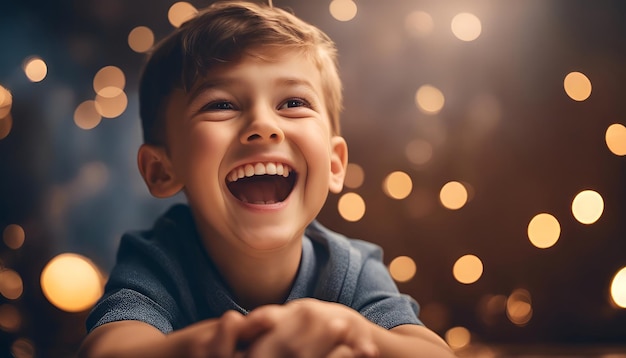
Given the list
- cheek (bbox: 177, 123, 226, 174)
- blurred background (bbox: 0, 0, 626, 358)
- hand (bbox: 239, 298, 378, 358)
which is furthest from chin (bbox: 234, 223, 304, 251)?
blurred background (bbox: 0, 0, 626, 358)

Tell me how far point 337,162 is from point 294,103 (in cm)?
16

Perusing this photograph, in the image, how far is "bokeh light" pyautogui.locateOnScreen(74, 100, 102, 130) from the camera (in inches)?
49.4

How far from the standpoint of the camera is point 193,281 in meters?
0.92

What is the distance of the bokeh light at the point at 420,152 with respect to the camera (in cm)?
131

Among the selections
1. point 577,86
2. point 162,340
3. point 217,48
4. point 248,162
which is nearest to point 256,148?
point 248,162

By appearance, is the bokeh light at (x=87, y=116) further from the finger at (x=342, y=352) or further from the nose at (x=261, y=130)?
the finger at (x=342, y=352)

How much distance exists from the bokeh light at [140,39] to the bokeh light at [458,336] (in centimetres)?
84

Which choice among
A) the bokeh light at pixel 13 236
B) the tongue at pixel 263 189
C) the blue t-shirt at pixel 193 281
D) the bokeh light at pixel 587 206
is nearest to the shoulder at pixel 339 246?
the blue t-shirt at pixel 193 281

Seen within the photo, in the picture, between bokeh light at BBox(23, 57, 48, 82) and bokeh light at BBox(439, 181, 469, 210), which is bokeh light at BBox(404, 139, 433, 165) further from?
bokeh light at BBox(23, 57, 48, 82)

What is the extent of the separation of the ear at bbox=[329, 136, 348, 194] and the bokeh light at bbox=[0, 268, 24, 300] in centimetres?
67

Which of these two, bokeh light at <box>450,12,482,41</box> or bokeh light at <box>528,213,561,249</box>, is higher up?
bokeh light at <box>450,12,482,41</box>

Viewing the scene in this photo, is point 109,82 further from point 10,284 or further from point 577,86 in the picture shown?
point 577,86

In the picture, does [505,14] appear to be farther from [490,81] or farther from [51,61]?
[51,61]

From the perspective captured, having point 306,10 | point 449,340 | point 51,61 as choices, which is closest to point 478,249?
point 449,340
